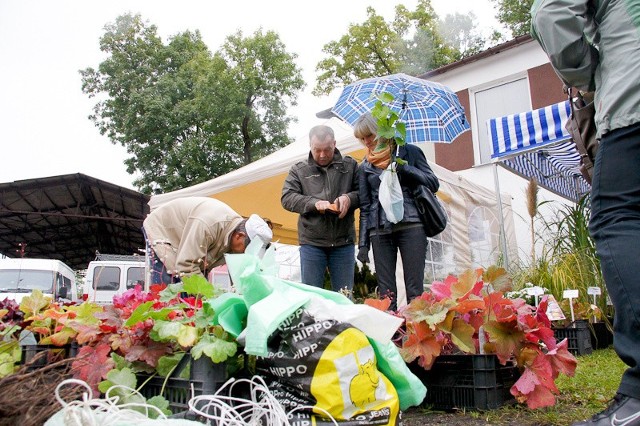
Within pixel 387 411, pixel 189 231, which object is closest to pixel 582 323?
pixel 189 231

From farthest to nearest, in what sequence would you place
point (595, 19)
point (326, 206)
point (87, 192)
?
point (87, 192)
point (326, 206)
point (595, 19)

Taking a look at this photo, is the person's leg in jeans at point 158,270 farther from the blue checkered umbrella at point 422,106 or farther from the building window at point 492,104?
the building window at point 492,104

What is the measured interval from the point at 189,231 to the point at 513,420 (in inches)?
92.4

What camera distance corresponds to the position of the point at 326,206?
10.2 ft

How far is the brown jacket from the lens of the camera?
11.3ft

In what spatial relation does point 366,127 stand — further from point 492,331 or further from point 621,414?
point 621,414

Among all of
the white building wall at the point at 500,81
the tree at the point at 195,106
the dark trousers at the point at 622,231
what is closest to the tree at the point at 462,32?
the tree at the point at 195,106

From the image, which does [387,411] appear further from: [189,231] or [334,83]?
[334,83]

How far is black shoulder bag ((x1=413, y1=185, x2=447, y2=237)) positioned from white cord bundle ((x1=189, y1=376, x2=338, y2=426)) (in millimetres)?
1789

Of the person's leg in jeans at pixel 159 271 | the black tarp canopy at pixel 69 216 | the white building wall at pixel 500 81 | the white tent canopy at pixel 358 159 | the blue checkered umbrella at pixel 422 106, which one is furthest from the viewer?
the black tarp canopy at pixel 69 216

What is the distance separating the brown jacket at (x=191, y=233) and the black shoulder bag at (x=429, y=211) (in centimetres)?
129

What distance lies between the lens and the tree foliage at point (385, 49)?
25969 millimetres

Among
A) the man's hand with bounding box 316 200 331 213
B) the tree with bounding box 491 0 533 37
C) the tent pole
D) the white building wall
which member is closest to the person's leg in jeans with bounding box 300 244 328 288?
the man's hand with bounding box 316 200 331 213

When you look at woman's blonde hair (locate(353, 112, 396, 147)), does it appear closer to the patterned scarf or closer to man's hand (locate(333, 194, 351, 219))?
the patterned scarf
